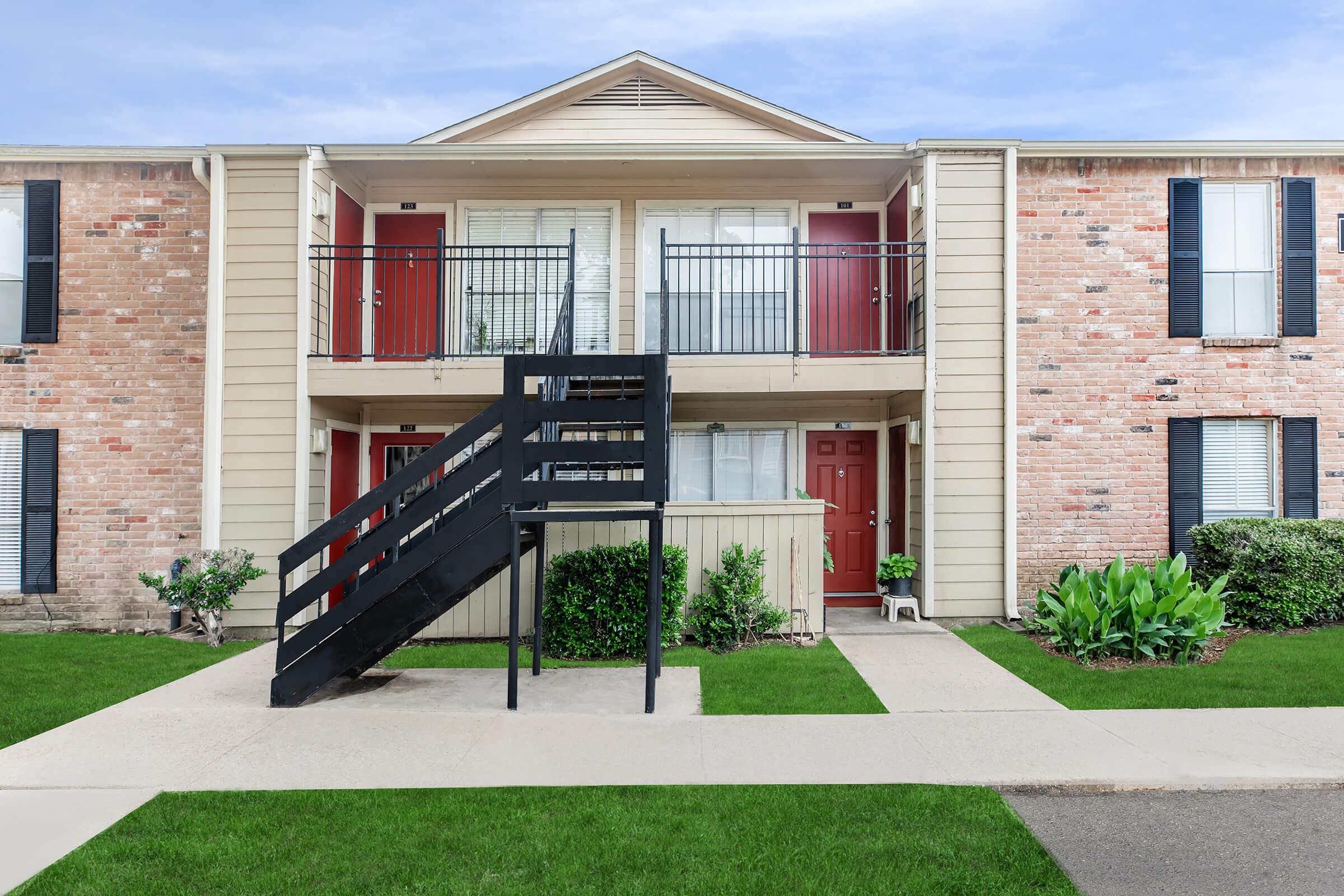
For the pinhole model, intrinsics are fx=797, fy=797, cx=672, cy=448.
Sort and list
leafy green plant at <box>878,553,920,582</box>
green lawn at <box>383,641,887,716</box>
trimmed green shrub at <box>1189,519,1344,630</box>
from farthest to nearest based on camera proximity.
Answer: leafy green plant at <box>878,553,920,582</box>, trimmed green shrub at <box>1189,519,1344,630</box>, green lawn at <box>383,641,887,716</box>

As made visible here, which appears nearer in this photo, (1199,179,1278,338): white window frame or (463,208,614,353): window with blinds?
(1199,179,1278,338): white window frame

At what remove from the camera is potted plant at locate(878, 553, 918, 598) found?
844 cm

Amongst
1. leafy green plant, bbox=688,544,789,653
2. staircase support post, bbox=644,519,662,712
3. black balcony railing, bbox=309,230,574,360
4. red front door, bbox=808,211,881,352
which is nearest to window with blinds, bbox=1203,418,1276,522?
red front door, bbox=808,211,881,352

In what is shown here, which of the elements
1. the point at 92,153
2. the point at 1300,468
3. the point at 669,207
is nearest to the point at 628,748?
the point at 669,207

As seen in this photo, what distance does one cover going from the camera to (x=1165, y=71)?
15664mm

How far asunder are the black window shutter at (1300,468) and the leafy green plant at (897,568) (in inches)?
168

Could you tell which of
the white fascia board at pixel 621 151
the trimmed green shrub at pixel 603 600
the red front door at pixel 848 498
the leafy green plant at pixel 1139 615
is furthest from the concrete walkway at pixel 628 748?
the white fascia board at pixel 621 151

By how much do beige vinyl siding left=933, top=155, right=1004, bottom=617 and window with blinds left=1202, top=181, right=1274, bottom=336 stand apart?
251 cm

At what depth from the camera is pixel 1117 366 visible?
8.68 metres

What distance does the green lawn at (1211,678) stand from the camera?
566cm

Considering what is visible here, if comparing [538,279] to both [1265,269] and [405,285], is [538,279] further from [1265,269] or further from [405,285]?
[1265,269]

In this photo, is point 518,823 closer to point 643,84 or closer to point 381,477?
point 381,477

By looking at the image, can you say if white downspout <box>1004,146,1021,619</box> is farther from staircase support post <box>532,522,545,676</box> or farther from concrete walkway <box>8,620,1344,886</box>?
staircase support post <box>532,522,545,676</box>

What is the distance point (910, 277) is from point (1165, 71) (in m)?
11.2
